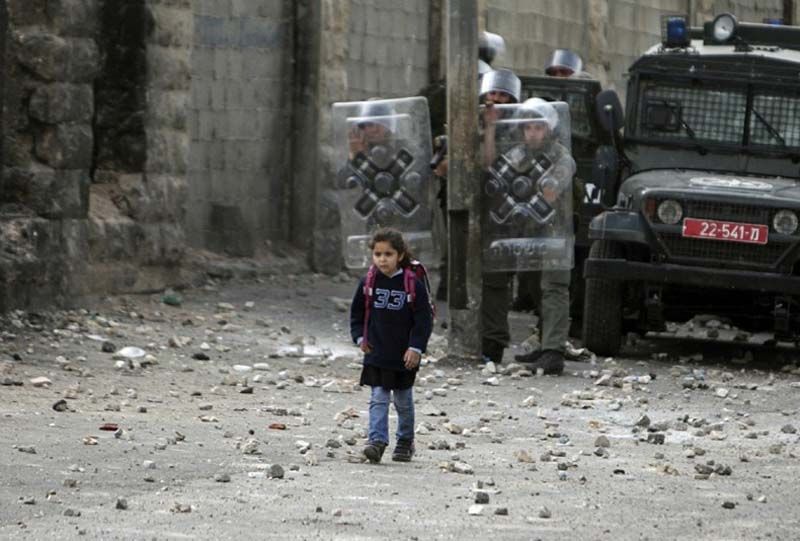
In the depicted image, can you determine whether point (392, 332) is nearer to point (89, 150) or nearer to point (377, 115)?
point (377, 115)

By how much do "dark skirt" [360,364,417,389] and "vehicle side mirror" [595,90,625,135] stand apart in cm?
518

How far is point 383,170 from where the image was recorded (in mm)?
12492

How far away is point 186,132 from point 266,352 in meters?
2.64

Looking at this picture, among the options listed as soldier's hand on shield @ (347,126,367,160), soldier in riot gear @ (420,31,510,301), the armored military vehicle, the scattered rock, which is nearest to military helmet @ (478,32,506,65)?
soldier in riot gear @ (420,31,510,301)

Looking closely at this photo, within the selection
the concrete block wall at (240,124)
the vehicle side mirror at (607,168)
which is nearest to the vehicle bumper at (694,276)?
the vehicle side mirror at (607,168)

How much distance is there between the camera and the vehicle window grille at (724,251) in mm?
13078

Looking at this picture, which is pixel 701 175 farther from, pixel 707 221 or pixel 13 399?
pixel 13 399

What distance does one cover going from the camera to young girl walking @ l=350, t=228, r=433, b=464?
892 cm

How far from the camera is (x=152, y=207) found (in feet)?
47.9

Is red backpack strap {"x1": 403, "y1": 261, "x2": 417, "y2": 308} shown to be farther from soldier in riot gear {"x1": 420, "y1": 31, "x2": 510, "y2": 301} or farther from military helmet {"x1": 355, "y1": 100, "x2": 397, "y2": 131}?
soldier in riot gear {"x1": 420, "y1": 31, "x2": 510, "y2": 301}

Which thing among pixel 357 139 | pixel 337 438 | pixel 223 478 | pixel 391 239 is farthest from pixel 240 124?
pixel 223 478

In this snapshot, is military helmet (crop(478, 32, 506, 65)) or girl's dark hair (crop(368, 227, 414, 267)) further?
military helmet (crop(478, 32, 506, 65))

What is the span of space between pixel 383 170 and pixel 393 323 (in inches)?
Result: 139

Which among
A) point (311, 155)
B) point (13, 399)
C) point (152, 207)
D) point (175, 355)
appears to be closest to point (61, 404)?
point (13, 399)
